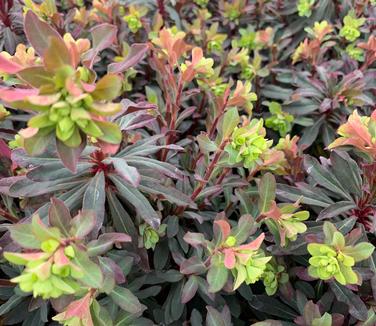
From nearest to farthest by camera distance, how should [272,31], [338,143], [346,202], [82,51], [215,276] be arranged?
[215,276], [82,51], [338,143], [346,202], [272,31]

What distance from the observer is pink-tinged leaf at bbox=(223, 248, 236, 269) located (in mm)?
1303

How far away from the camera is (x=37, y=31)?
46.9 inches

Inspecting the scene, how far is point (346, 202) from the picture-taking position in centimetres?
171

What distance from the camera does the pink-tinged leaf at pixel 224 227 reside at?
1.38 meters

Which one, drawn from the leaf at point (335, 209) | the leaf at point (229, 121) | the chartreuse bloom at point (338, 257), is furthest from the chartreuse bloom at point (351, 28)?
the chartreuse bloom at point (338, 257)

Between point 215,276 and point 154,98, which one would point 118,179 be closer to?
point 215,276

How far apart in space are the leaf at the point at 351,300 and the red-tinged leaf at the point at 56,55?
49.1 inches

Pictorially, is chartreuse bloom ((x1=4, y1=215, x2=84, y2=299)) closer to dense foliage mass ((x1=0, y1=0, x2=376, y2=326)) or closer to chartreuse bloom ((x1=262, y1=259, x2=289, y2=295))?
dense foliage mass ((x1=0, y1=0, x2=376, y2=326))

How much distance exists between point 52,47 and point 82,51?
18.4 inches

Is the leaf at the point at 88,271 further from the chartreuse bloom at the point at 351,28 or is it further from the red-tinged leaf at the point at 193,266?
the chartreuse bloom at the point at 351,28

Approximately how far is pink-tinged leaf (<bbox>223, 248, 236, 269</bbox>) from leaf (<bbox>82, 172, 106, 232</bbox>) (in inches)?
16.0

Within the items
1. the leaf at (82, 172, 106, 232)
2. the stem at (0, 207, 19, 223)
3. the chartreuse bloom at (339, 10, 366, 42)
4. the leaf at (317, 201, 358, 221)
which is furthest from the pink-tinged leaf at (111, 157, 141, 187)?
the chartreuse bloom at (339, 10, 366, 42)

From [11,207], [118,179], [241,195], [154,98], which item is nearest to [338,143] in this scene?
[241,195]

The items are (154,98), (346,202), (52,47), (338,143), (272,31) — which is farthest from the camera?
(272,31)
